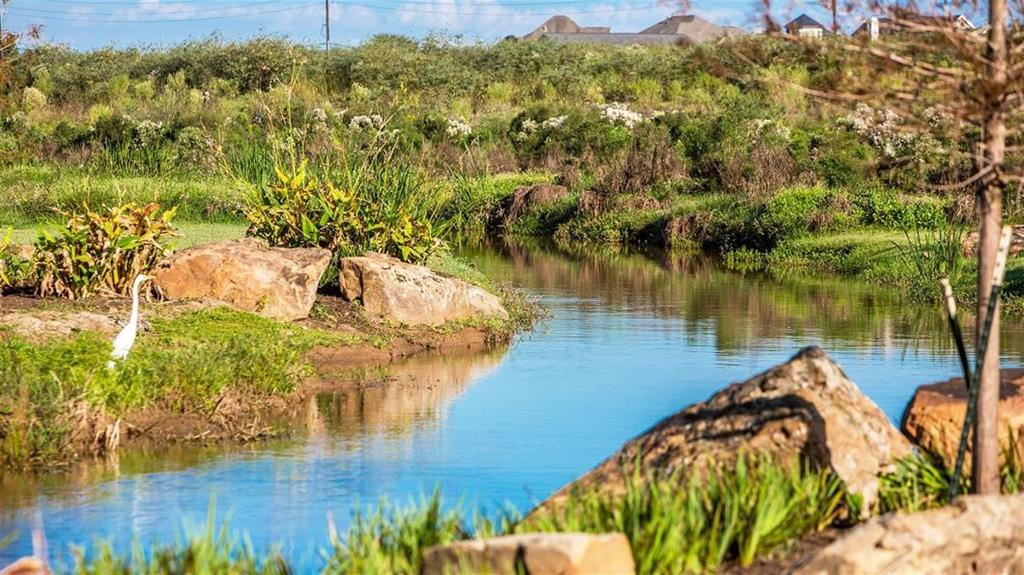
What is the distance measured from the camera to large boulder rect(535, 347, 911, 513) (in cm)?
819

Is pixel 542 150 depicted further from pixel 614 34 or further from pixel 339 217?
pixel 614 34

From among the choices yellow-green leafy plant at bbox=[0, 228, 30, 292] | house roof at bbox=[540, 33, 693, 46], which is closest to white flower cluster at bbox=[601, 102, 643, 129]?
yellow-green leafy plant at bbox=[0, 228, 30, 292]

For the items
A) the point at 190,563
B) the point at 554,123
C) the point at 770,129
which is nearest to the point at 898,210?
the point at 770,129

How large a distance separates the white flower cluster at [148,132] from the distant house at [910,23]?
32.6 meters

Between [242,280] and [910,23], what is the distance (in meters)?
10.5

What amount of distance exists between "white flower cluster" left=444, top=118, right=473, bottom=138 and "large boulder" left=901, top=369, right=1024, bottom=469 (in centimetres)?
3455

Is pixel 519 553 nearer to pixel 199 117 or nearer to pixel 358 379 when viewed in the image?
pixel 358 379

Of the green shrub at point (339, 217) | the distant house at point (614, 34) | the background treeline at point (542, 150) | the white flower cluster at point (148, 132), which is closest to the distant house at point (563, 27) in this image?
the distant house at point (614, 34)

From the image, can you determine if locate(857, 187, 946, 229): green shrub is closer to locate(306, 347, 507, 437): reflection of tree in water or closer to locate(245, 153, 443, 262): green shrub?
locate(245, 153, 443, 262): green shrub

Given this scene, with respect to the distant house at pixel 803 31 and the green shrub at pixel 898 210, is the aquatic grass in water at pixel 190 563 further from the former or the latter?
the green shrub at pixel 898 210

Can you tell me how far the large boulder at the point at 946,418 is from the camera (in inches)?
358

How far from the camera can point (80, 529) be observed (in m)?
9.74

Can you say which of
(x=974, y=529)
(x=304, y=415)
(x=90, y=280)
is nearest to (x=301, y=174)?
(x=90, y=280)

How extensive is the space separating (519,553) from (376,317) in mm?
11472
